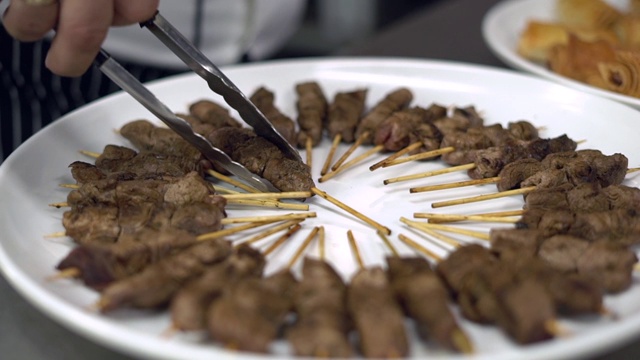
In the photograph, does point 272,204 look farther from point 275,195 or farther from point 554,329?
point 554,329

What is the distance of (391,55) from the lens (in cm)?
470

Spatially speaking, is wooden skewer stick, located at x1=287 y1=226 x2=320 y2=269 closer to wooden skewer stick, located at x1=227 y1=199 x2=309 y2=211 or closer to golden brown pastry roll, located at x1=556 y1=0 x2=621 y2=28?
wooden skewer stick, located at x1=227 y1=199 x2=309 y2=211

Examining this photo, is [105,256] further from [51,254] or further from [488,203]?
[488,203]

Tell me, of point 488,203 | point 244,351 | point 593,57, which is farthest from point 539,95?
point 244,351

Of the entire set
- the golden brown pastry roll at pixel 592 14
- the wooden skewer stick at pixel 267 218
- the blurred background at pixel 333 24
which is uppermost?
the blurred background at pixel 333 24

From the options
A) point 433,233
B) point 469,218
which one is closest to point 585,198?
point 469,218

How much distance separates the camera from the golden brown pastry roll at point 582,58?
366 centimetres

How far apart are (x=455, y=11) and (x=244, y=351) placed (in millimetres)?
4217

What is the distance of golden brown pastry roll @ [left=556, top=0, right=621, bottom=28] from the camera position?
4.46 meters

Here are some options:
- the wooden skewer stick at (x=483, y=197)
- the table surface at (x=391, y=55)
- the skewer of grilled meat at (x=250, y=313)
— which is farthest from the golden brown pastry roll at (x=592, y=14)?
the skewer of grilled meat at (x=250, y=313)

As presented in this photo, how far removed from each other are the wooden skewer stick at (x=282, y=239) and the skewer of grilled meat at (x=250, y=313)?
0.28m

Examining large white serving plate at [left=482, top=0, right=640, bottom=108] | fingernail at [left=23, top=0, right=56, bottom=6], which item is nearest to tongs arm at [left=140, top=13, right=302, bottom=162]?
fingernail at [left=23, top=0, right=56, bottom=6]

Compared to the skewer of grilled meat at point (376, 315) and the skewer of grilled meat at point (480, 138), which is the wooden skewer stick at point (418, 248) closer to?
the skewer of grilled meat at point (376, 315)

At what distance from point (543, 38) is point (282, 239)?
2.37m
